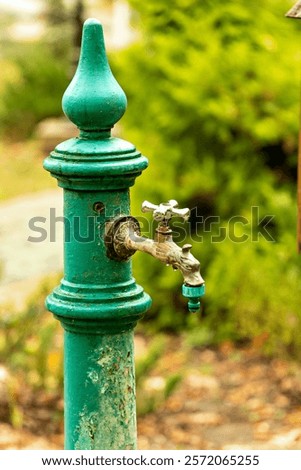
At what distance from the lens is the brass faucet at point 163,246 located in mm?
1866

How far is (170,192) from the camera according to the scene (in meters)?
5.02

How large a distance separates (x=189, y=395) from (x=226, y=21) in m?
2.00

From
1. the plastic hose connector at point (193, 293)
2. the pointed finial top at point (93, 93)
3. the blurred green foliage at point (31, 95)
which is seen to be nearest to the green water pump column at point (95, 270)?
the pointed finial top at point (93, 93)

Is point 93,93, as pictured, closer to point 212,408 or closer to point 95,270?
point 95,270

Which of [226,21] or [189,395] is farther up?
[226,21]

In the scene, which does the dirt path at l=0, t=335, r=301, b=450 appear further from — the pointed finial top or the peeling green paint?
the pointed finial top

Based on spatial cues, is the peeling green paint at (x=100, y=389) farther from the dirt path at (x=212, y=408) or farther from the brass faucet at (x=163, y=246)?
the dirt path at (x=212, y=408)

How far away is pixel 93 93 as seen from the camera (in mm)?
2006

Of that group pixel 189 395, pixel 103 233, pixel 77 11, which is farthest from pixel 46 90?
pixel 103 233

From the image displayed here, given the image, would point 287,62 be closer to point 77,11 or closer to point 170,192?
point 170,192

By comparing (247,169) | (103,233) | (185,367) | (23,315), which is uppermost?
(103,233)

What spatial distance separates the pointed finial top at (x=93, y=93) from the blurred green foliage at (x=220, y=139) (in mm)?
2516

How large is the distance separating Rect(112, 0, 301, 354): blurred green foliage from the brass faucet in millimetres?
2469

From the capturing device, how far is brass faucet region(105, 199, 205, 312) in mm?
1866
